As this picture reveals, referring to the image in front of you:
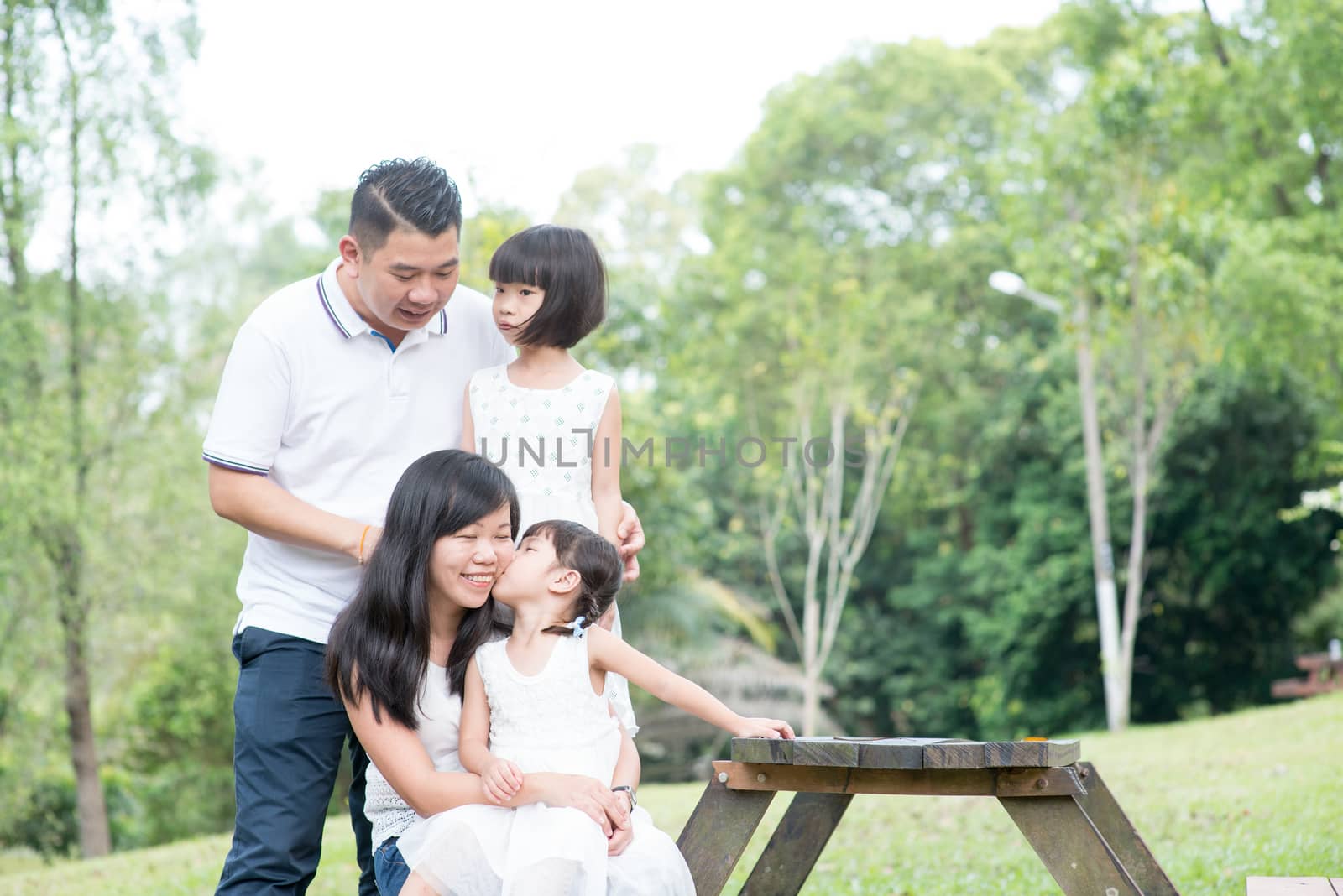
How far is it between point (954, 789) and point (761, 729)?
1.47 feet

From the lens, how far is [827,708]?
2275 cm

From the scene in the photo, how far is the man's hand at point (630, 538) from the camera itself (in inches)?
134

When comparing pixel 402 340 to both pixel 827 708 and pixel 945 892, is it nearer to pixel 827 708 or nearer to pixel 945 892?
pixel 945 892

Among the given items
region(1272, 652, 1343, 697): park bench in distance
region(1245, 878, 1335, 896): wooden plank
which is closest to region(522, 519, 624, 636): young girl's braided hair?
region(1245, 878, 1335, 896): wooden plank

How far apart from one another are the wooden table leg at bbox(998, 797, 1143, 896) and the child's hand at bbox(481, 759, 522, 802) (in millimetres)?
1051

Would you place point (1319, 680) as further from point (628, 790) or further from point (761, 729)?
point (628, 790)

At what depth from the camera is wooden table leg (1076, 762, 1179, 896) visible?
3.21m

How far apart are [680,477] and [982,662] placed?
9.30 meters

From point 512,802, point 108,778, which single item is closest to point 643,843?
point 512,802

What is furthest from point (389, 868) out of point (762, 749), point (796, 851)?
point (796, 851)

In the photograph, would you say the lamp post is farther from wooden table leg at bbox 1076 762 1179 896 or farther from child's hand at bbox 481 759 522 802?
child's hand at bbox 481 759 522 802

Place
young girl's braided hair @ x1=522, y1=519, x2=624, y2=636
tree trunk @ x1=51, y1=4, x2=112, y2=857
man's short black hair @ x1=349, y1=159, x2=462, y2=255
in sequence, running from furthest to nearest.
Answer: tree trunk @ x1=51, y1=4, x2=112, y2=857 < young girl's braided hair @ x1=522, y1=519, x2=624, y2=636 < man's short black hair @ x1=349, y1=159, x2=462, y2=255

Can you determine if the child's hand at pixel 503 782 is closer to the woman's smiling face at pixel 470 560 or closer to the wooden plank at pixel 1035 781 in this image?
the woman's smiling face at pixel 470 560

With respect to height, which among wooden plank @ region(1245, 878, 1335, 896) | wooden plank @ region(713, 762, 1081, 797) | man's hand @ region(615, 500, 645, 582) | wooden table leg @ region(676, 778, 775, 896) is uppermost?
man's hand @ region(615, 500, 645, 582)
